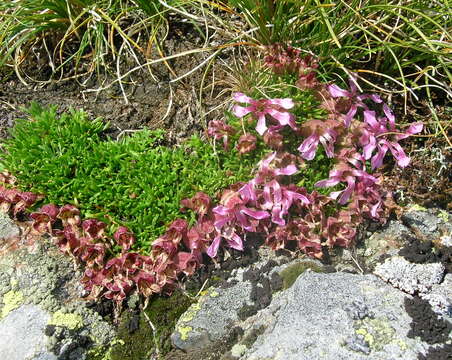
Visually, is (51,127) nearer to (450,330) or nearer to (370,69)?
(370,69)

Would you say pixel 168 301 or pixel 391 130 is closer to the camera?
pixel 168 301

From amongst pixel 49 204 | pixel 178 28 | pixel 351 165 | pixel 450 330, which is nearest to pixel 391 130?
Result: pixel 351 165

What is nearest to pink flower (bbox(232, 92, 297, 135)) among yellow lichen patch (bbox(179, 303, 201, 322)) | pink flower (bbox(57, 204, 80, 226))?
yellow lichen patch (bbox(179, 303, 201, 322))

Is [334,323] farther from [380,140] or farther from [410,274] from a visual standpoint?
[380,140]

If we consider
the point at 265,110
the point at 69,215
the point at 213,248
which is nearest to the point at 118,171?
the point at 69,215

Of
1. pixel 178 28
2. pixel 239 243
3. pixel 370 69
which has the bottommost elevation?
pixel 239 243

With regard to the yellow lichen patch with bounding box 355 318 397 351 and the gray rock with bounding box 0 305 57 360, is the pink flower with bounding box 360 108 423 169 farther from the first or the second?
the gray rock with bounding box 0 305 57 360

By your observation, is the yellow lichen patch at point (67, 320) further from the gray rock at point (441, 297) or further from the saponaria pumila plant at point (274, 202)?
the gray rock at point (441, 297)
